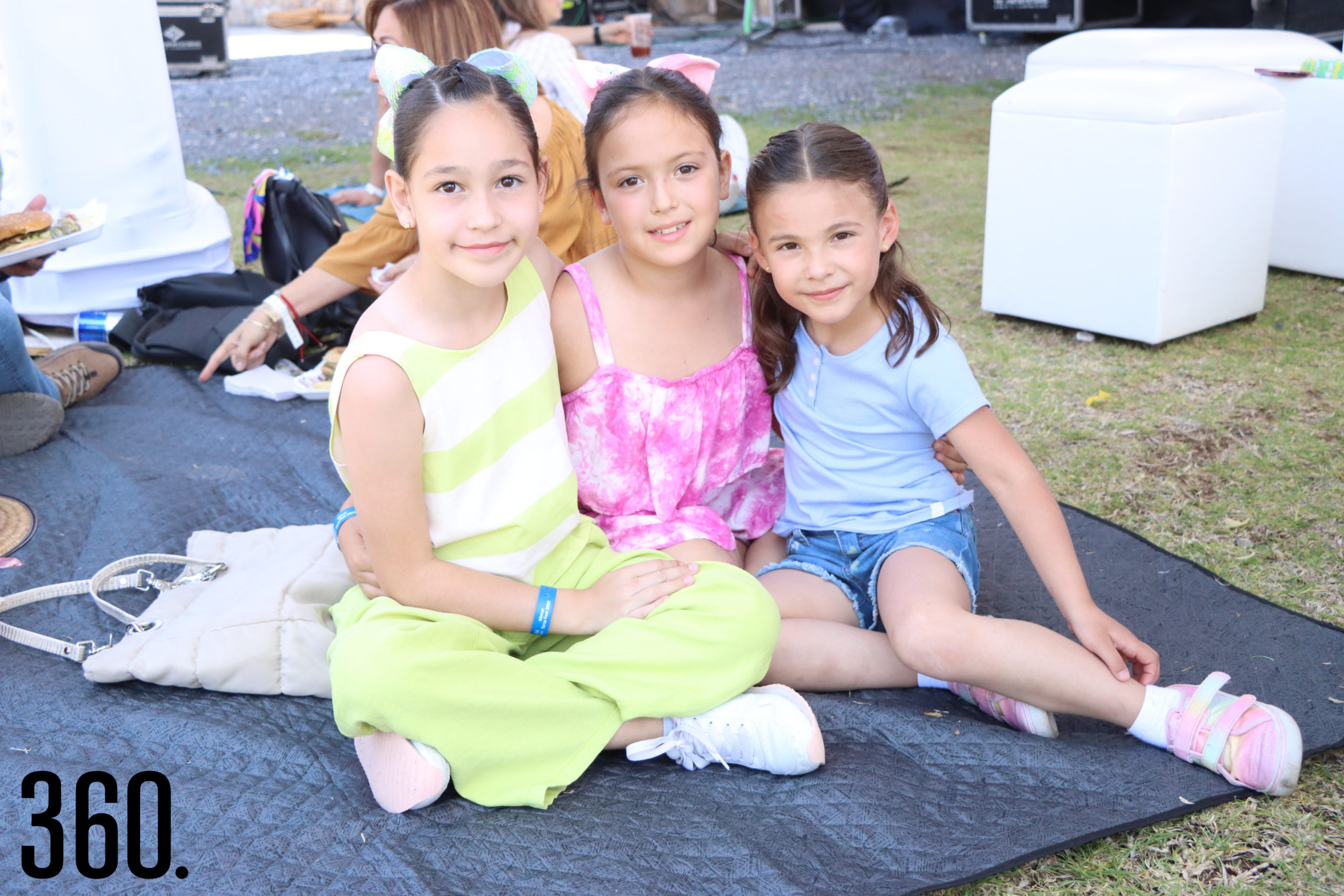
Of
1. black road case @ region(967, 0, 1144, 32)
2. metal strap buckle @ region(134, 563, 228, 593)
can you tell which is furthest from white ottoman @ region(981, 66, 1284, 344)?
black road case @ region(967, 0, 1144, 32)

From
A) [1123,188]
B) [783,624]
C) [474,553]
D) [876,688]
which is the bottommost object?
[876,688]

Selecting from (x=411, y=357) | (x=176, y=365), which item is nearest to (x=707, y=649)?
(x=411, y=357)

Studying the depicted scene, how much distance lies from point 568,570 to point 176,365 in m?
2.04

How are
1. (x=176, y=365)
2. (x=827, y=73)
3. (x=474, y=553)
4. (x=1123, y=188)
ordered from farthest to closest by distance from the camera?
(x=827, y=73) → (x=176, y=365) → (x=1123, y=188) → (x=474, y=553)

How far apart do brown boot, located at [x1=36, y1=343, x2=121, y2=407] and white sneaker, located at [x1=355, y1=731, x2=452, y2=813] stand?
Result: 1.88m

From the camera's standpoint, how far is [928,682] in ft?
5.44

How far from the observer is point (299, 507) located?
91.4 inches

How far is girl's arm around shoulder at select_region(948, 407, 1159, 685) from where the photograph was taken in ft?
4.90

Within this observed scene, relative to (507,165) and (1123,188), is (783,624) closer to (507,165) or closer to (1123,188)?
(507,165)

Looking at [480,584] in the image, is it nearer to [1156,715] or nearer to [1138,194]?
[1156,715]

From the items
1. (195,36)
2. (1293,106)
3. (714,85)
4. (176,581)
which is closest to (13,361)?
(176,581)

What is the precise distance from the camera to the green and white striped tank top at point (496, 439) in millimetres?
1474

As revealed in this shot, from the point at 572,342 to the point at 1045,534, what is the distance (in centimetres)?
77

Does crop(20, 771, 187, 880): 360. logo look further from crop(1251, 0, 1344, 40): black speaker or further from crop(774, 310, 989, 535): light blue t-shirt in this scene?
crop(1251, 0, 1344, 40): black speaker
